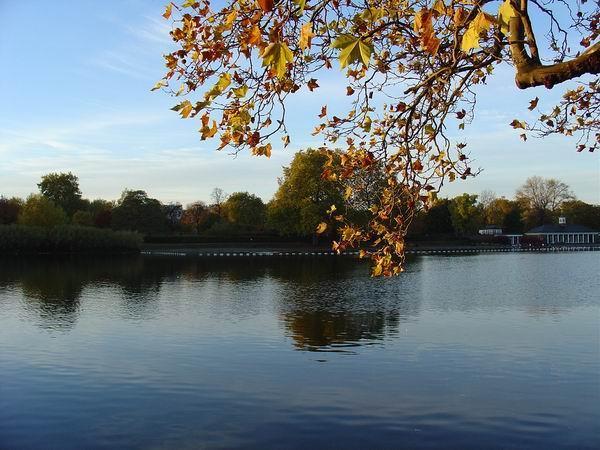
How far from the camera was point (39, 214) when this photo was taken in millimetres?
69125

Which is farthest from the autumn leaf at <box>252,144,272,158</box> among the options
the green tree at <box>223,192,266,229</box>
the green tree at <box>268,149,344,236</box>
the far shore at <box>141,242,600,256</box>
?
the green tree at <box>223,192,266,229</box>

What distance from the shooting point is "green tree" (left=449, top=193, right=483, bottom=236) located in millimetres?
115562

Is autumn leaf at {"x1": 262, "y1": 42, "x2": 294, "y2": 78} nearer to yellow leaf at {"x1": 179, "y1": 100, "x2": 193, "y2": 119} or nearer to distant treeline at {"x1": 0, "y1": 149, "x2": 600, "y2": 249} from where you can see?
yellow leaf at {"x1": 179, "y1": 100, "x2": 193, "y2": 119}

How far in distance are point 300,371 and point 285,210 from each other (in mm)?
61516

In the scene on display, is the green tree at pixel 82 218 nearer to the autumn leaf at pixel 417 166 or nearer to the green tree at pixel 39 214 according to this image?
the green tree at pixel 39 214

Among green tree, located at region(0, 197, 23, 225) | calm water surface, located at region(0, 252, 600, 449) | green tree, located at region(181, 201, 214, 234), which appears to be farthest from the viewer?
green tree, located at region(181, 201, 214, 234)

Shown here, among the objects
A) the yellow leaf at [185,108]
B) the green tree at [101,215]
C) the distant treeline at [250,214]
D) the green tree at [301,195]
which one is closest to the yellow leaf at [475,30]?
the yellow leaf at [185,108]

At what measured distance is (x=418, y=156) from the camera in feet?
21.5

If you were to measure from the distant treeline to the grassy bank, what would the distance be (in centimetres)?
A: 11

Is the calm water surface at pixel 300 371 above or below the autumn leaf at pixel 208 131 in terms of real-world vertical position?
below

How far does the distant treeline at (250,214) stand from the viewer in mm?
68625

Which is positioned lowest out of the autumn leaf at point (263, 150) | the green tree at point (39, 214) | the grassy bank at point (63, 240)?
the grassy bank at point (63, 240)

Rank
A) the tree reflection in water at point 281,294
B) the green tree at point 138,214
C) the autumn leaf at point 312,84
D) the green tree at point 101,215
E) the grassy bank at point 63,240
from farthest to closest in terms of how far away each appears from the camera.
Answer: the green tree at point 101,215
the green tree at point 138,214
the grassy bank at point 63,240
the tree reflection in water at point 281,294
the autumn leaf at point 312,84

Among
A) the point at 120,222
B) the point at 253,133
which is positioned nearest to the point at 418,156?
the point at 253,133
